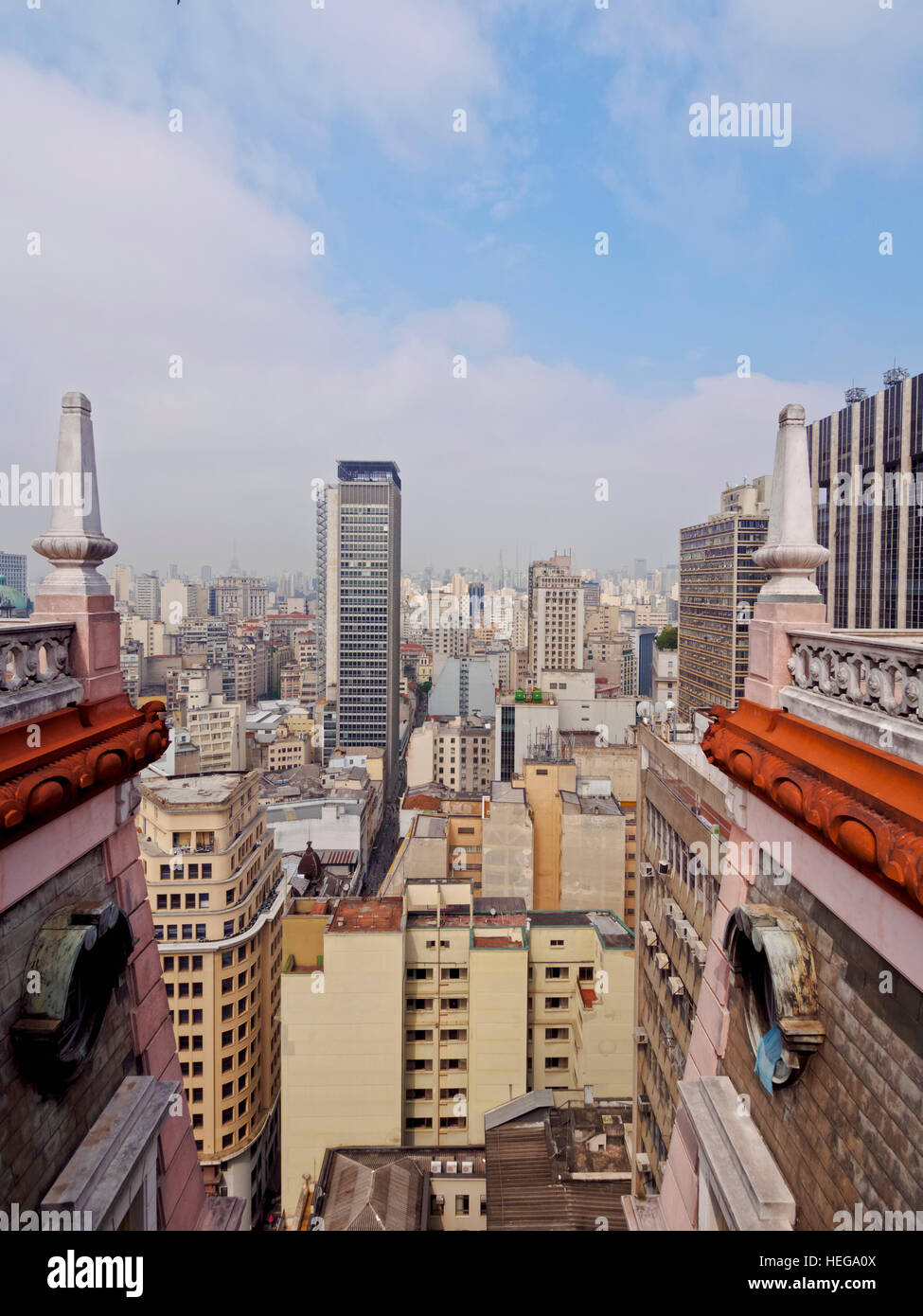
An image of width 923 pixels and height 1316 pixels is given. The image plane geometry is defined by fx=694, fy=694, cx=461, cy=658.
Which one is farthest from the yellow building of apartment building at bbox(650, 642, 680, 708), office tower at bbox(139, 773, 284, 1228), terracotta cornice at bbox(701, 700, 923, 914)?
apartment building at bbox(650, 642, 680, 708)

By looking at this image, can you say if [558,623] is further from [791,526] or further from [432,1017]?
[791,526]

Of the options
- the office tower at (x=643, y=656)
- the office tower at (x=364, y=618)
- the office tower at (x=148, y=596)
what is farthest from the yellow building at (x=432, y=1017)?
the office tower at (x=148, y=596)

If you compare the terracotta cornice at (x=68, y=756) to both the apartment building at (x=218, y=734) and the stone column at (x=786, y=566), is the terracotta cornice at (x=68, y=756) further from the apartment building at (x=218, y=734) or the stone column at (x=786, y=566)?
the apartment building at (x=218, y=734)

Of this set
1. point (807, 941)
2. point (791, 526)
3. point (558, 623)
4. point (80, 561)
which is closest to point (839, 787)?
point (807, 941)

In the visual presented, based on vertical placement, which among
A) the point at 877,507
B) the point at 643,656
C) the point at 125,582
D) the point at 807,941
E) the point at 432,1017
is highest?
the point at 125,582

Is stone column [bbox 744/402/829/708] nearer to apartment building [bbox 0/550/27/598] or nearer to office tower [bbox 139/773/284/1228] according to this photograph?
office tower [bbox 139/773/284/1228]
